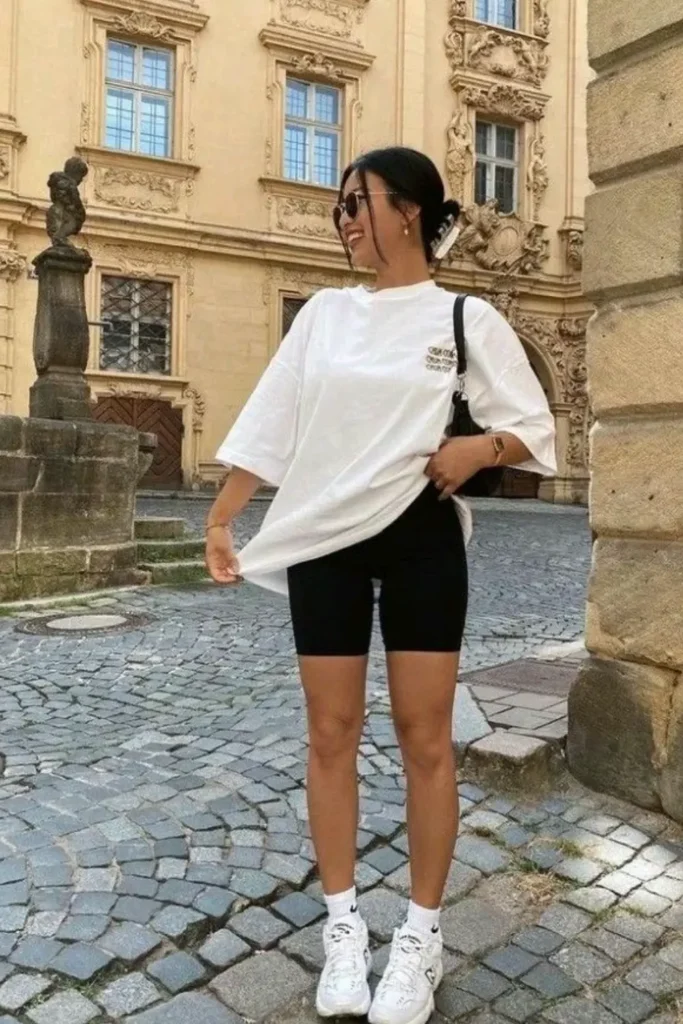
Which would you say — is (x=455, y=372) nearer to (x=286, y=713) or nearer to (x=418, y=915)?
(x=418, y=915)

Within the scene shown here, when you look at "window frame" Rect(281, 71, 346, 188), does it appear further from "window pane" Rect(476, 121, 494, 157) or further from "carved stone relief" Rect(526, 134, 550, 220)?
"carved stone relief" Rect(526, 134, 550, 220)

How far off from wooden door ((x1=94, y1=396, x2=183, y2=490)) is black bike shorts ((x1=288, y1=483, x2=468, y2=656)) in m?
16.2

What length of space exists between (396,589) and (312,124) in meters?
19.7

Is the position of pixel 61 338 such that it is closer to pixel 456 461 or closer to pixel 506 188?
pixel 456 461

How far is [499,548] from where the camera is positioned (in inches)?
456

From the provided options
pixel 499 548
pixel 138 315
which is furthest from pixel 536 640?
pixel 138 315

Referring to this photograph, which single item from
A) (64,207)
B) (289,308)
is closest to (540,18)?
(289,308)

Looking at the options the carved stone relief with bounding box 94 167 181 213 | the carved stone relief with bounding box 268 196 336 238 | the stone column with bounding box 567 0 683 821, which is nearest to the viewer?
the stone column with bounding box 567 0 683 821

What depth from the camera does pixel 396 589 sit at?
1944mm

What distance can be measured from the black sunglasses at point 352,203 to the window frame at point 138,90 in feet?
56.4

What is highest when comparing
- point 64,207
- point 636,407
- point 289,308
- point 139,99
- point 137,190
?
point 139,99

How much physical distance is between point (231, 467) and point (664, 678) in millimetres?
1644

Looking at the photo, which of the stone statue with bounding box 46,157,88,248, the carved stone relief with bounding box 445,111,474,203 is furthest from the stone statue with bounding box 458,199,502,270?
the stone statue with bounding box 46,157,88,248

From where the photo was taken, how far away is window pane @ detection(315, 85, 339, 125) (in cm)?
1989
